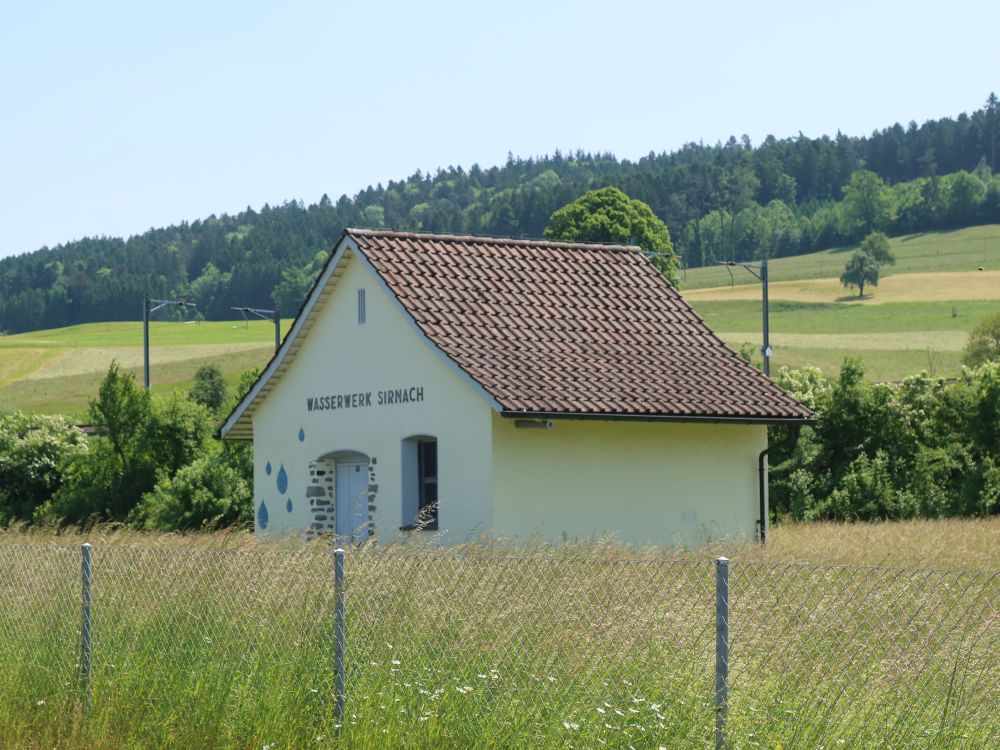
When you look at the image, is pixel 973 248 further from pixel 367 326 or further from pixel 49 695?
pixel 49 695

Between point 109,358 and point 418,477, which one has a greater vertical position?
point 418,477

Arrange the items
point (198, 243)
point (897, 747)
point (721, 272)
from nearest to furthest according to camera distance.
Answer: point (897, 747) → point (721, 272) → point (198, 243)

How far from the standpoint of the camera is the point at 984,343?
236 ft

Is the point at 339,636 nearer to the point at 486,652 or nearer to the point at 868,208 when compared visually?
the point at 486,652

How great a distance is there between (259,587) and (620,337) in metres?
16.3

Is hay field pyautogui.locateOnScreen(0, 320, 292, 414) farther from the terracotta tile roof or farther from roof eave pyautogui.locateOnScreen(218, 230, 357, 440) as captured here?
the terracotta tile roof

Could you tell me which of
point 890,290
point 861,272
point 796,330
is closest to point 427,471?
point 796,330

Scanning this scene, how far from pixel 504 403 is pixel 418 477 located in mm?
3136

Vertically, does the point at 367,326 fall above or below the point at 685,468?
above

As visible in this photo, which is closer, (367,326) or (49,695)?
(49,695)

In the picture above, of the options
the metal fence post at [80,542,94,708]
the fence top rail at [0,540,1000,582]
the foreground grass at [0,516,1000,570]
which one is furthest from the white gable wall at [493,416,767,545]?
the metal fence post at [80,542,94,708]


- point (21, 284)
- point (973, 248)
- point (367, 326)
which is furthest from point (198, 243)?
point (367, 326)

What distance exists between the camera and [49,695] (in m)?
10.9

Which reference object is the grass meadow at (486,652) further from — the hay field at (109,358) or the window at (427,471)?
the hay field at (109,358)
